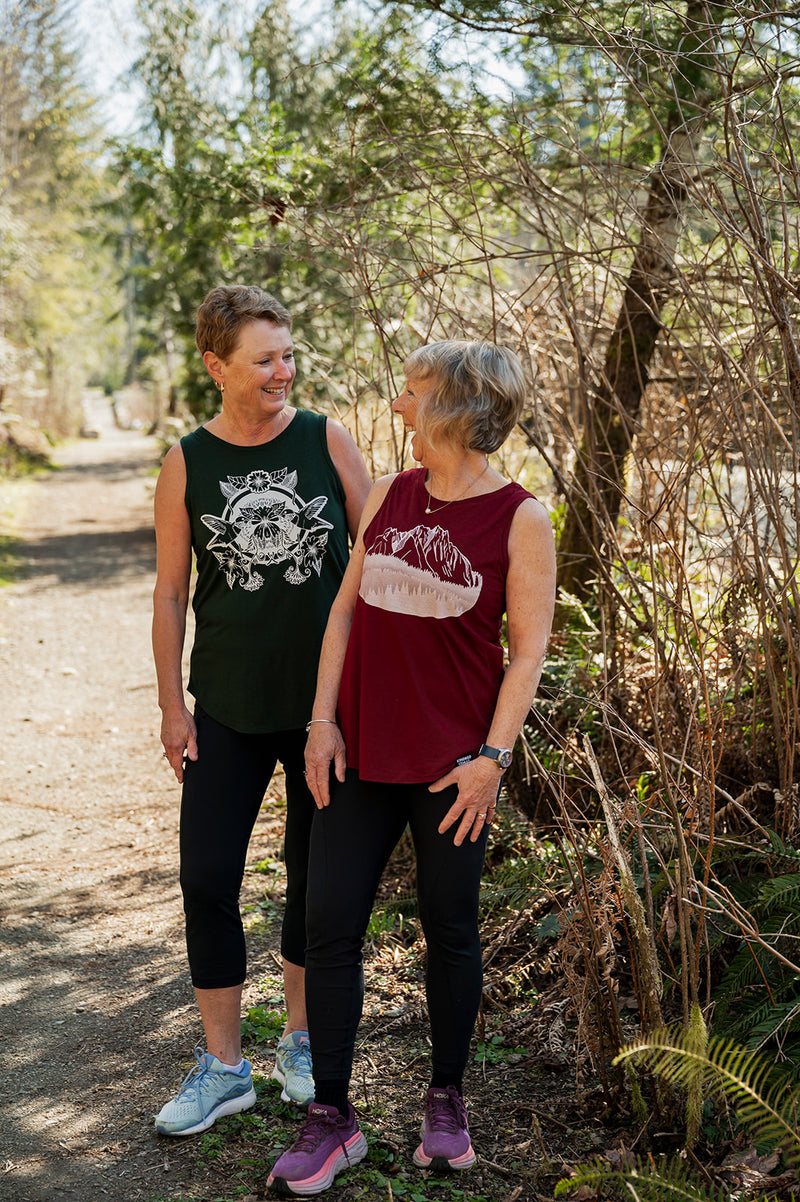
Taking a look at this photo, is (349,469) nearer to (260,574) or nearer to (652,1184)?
(260,574)

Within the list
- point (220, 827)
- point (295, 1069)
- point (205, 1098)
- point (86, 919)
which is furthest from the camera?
point (86, 919)

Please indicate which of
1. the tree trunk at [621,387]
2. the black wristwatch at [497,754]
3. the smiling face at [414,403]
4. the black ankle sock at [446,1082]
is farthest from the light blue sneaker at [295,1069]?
the tree trunk at [621,387]

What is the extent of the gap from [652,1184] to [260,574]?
1.58m

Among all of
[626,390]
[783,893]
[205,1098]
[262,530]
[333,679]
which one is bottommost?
[205,1098]

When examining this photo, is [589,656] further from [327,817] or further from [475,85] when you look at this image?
[475,85]

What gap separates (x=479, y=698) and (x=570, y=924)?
0.67 meters

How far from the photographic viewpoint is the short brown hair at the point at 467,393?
2215mm

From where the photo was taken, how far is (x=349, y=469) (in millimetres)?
2689

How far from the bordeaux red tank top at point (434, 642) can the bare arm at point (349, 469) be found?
0.42 meters

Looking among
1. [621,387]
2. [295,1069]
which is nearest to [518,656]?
[295,1069]

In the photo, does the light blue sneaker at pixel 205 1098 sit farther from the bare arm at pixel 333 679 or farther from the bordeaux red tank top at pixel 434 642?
the bordeaux red tank top at pixel 434 642

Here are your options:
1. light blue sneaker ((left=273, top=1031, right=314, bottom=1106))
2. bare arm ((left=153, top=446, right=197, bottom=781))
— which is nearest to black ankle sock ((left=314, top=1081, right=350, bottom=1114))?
light blue sneaker ((left=273, top=1031, right=314, bottom=1106))

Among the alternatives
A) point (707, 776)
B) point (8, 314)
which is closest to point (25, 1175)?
point (707, 776)

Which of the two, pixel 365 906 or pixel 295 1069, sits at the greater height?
pixel 365 906
